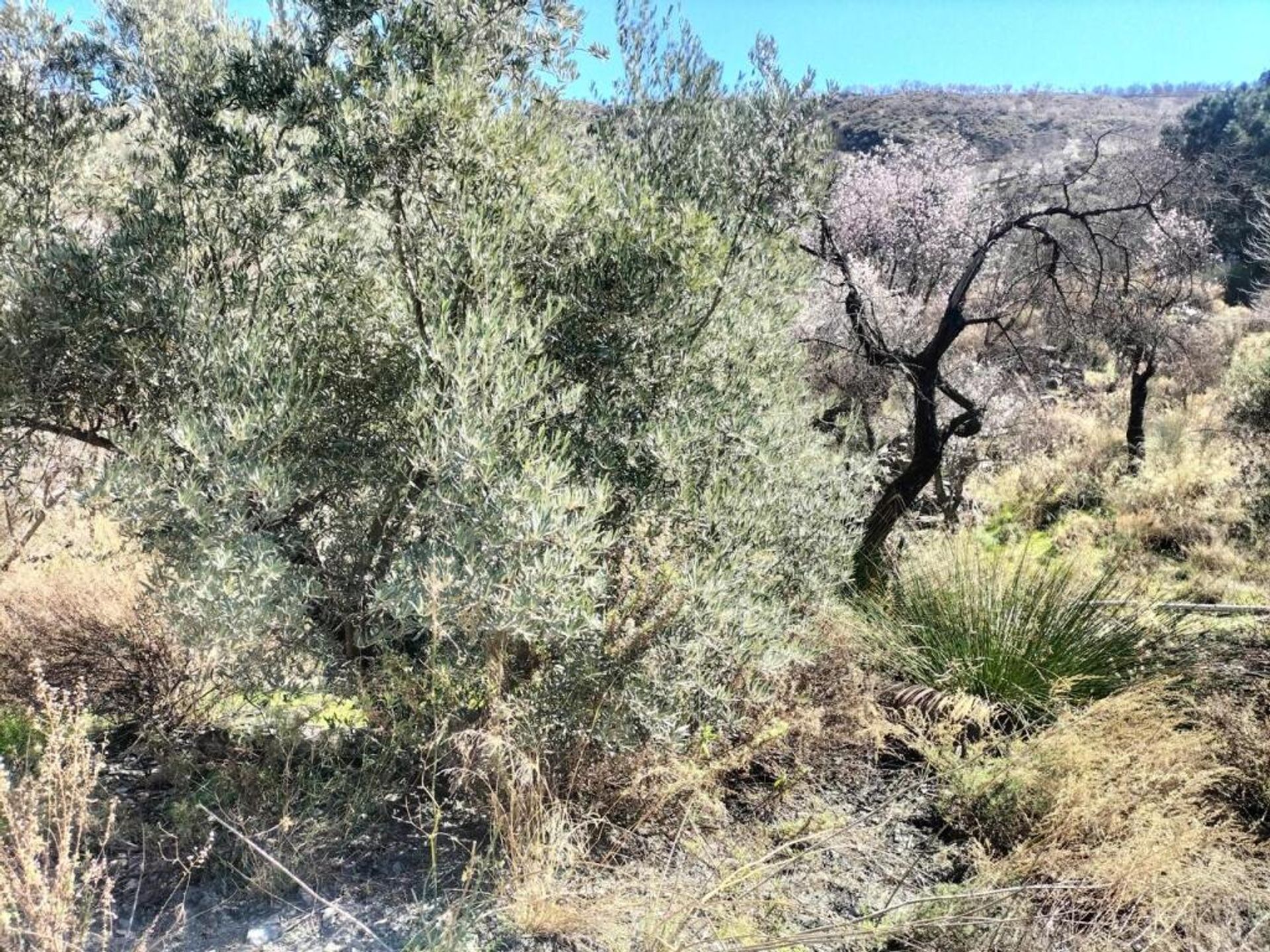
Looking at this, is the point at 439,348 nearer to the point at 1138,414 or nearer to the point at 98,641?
the point at 98,641

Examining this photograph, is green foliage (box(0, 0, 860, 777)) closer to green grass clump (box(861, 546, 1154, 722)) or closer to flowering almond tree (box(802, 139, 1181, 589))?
flowering almond tree (box(802, 139, 1181, 589))

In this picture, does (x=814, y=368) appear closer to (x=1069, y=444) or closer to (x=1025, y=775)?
(x=1025, y=775)

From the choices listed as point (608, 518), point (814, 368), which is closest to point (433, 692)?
point (608, 518)

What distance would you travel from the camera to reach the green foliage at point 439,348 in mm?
2879

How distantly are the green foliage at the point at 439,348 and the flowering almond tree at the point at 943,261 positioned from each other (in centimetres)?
159

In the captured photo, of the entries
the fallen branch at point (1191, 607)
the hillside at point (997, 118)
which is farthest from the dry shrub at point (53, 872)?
the hillside at point (997, 118)

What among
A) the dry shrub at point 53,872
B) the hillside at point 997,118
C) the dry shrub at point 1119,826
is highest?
the hillside at point 997,118

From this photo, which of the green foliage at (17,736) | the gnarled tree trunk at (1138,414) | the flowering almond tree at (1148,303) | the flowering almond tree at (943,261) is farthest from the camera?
the gnarled tree trunk at (1138,414)

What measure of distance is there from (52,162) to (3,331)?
111 cm

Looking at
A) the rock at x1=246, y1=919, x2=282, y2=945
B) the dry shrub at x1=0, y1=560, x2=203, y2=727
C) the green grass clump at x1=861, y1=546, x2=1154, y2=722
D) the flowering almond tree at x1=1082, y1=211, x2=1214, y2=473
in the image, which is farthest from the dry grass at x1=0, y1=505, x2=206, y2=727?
the flowering almond tree at x1=1082, y1=211, x2=1214, y2=473

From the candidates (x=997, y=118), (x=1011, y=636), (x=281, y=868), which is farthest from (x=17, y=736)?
(x=997, y=118)

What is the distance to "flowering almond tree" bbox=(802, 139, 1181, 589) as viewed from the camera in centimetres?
712

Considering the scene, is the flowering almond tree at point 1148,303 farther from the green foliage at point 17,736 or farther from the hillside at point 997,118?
the hillside at point 997,118

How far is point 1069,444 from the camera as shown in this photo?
15.7m
